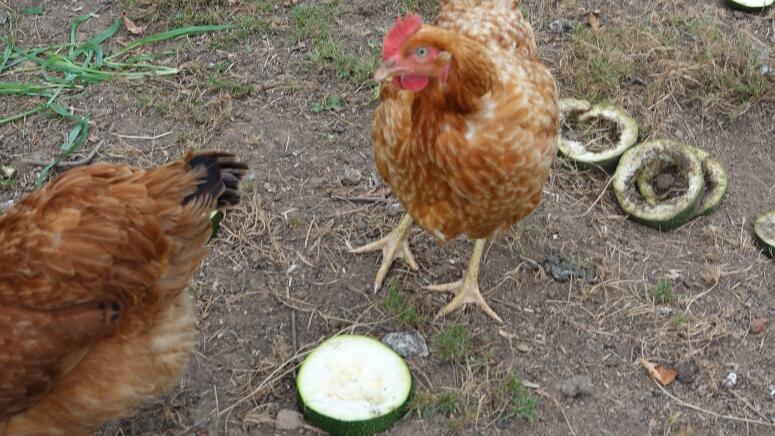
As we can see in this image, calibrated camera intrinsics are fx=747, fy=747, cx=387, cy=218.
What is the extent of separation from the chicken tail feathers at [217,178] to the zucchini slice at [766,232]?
113 inches

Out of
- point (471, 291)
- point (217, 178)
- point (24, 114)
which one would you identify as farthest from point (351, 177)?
point (24, 114)

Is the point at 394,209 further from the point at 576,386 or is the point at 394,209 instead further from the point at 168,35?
the point at 168,35

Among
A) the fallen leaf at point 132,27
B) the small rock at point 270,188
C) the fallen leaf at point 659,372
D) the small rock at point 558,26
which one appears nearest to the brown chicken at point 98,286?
the small rock at point 270,188

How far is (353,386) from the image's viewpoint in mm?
3305

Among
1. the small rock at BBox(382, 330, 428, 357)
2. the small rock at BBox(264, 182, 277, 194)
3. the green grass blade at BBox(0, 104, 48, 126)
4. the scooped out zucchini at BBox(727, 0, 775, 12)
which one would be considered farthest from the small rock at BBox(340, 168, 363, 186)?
the scooped out zucchini at BBox(727, 0, 775, 12)

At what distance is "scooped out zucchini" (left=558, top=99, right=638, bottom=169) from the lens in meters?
4.47

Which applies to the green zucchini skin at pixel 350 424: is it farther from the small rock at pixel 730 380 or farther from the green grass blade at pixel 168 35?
the green grass blade at pixel 168 35

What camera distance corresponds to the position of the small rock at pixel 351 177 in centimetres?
443

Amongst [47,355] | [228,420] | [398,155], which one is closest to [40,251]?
[47,355]

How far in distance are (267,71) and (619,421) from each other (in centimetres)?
318

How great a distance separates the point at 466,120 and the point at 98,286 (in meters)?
1.52

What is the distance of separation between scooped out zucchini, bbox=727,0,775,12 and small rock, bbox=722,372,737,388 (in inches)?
126

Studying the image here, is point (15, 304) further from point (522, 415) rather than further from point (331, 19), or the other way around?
point (331, 19)

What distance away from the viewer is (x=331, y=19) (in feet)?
17.9
